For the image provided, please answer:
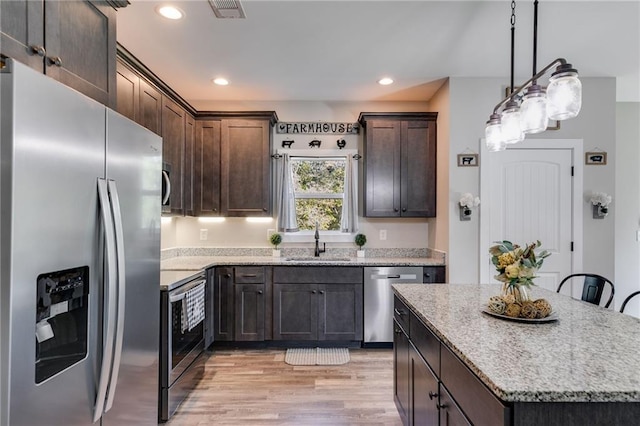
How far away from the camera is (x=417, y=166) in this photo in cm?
393

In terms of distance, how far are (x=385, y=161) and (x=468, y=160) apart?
878mm

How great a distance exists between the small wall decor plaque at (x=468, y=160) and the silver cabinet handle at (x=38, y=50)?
129 inches

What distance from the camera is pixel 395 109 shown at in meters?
4.25

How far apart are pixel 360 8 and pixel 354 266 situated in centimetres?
232

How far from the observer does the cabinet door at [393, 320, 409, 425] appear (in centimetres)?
206

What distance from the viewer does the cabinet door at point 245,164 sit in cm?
393

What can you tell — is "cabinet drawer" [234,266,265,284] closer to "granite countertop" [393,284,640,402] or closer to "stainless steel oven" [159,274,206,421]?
"stainless steel oven" [159,274,206,421]

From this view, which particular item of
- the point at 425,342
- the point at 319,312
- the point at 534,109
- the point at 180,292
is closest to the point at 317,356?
the point at 319,312

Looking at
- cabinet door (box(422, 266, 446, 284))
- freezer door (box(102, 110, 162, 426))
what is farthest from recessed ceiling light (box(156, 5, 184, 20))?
cabinet door (box(422, 266, 446, 284))

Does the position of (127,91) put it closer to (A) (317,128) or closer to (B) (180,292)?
(B) (180,292)

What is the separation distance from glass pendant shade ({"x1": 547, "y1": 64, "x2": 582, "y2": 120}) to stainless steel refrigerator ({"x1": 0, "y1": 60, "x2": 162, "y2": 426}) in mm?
1886

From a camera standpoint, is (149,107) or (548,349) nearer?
(548,349)

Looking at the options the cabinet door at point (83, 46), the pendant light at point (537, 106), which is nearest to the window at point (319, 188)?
the pendant light at point (537, 106)

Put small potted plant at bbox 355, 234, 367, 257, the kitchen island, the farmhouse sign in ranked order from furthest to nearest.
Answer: the farmhouse sign, small potted plant at bbox 355, 234, 367, 257, the kitchen island
